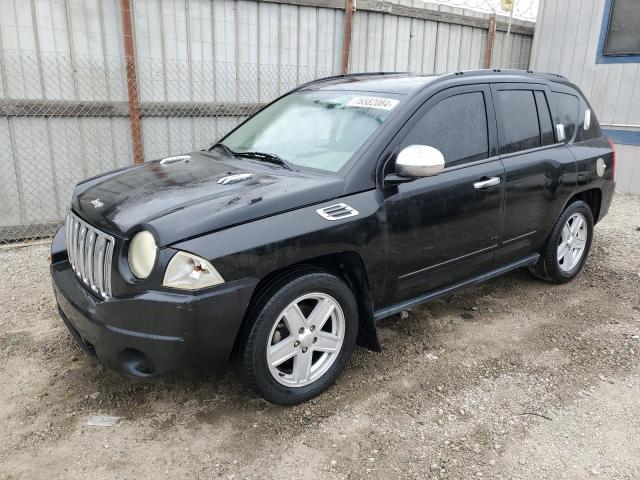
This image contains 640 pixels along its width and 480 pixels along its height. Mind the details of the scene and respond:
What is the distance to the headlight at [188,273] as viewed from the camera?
2.52 meters

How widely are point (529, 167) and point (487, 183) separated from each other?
22.5 inches

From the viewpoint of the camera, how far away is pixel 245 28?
6566mm

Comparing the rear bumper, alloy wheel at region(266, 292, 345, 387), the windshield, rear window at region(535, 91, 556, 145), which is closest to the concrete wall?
the rear bumper

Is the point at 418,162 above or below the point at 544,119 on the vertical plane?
below

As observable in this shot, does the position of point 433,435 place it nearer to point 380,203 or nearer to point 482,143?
point 380,203

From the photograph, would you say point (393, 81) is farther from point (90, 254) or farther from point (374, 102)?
point (90, 254)

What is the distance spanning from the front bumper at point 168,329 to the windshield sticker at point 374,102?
151cm

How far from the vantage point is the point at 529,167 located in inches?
159

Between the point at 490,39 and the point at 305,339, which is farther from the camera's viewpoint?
the point at 490,39

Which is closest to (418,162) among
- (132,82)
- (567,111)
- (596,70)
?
(567,111)

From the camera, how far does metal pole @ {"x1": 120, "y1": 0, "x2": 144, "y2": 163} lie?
5.71 m

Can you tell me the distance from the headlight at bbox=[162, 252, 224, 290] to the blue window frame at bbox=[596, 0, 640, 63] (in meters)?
8.39

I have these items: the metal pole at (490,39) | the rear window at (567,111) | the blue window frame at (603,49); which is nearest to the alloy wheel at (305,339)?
the rear window at (567,111)

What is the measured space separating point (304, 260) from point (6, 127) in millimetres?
4329
